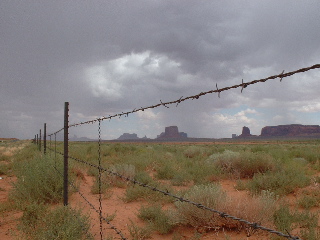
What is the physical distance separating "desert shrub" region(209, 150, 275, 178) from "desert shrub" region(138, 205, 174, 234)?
5091 mm

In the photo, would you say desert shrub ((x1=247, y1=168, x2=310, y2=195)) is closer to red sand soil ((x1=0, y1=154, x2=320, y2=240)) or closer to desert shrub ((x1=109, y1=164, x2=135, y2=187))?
red sand soil ((x1=0, y1=154, x2=320, y2=240))

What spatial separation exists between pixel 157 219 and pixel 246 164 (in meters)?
5.61

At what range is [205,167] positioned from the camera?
9930 millimetres

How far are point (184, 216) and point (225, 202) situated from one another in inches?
29.7

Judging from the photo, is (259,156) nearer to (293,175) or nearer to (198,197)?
(293,175)

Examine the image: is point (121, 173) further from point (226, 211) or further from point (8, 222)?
point (226, 211)

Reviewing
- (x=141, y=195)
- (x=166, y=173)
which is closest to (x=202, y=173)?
(x=166, y=173)

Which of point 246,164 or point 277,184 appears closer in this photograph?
point 277,184

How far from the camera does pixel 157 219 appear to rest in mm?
5043

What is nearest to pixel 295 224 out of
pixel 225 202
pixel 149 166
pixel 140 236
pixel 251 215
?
pixel 251 215

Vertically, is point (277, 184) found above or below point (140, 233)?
above

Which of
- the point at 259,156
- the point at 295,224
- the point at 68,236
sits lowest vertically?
the point at 295,224

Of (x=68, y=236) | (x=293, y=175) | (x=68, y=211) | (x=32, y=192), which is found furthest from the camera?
(x=293, y=175)

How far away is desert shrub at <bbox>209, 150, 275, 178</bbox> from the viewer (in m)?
9.39
